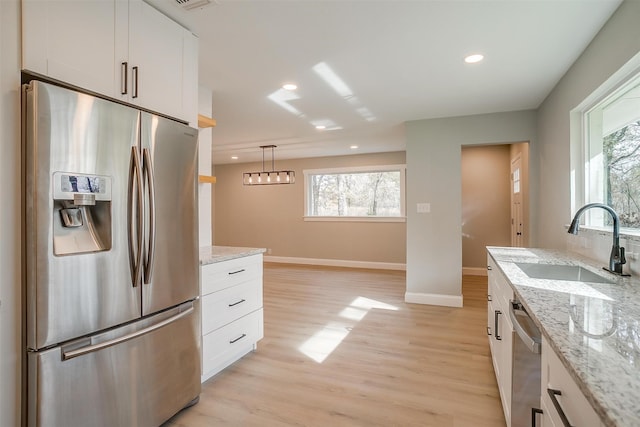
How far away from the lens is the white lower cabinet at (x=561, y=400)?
720mm

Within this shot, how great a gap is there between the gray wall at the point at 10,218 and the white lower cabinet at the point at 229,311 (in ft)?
3.26

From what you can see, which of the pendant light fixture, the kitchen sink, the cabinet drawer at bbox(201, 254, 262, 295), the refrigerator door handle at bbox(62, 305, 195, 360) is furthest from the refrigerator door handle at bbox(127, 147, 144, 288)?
the pendant light fixture

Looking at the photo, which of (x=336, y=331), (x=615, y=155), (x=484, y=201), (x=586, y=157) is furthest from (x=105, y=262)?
(x=484, y=201)

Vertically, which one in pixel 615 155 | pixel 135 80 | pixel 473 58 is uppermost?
pixel 473 58

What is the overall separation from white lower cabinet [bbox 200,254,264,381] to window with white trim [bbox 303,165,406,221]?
439 cm

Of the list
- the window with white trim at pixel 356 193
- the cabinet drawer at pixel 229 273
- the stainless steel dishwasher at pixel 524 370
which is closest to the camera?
the stainless steel dishwasher at pixel 524 370

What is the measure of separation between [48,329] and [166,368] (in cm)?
68

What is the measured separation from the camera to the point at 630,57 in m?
1.78

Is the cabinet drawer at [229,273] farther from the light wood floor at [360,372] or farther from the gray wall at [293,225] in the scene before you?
the gray wall at [293,225]

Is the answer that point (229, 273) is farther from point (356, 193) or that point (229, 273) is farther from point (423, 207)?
point (356, 193)

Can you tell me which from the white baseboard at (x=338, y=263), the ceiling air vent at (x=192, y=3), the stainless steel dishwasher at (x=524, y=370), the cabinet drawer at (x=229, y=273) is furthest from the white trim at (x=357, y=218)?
the ceiling air vent at (x=192, y=3)

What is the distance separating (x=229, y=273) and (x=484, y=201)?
16.6 ft

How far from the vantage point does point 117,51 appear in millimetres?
1708

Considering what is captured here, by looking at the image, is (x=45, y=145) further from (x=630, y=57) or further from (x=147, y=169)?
(x=630, y=57)
